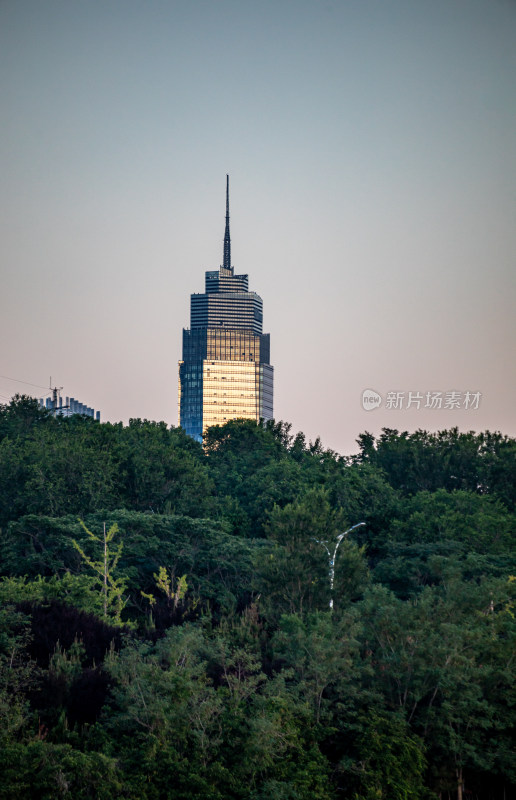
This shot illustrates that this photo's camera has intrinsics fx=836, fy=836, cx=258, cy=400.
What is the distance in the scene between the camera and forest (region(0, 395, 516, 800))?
24969mm

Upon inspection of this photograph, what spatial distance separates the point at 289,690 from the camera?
3038 cm

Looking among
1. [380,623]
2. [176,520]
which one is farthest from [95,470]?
[380,623]

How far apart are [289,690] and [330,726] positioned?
6.45 ft

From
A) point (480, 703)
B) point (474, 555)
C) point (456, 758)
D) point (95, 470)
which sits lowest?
point (456, 758)

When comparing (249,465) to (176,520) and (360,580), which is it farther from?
(360,580)

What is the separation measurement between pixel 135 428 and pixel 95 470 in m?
20.1

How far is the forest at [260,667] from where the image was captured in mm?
24969

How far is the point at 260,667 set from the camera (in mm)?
30656

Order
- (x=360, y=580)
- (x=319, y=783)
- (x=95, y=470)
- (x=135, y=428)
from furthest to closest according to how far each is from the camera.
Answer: (x=135, y=428)
(x=95, y=470)
(x=360, y=580)
(x=319, y=783)

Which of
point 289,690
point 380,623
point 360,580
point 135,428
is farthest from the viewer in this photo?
point 135,428

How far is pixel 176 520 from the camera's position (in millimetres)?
53875

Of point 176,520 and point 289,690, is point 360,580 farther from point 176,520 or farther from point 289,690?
point 176,520

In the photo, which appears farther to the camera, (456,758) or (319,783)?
(456,758)

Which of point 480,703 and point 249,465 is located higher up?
point 249,465
